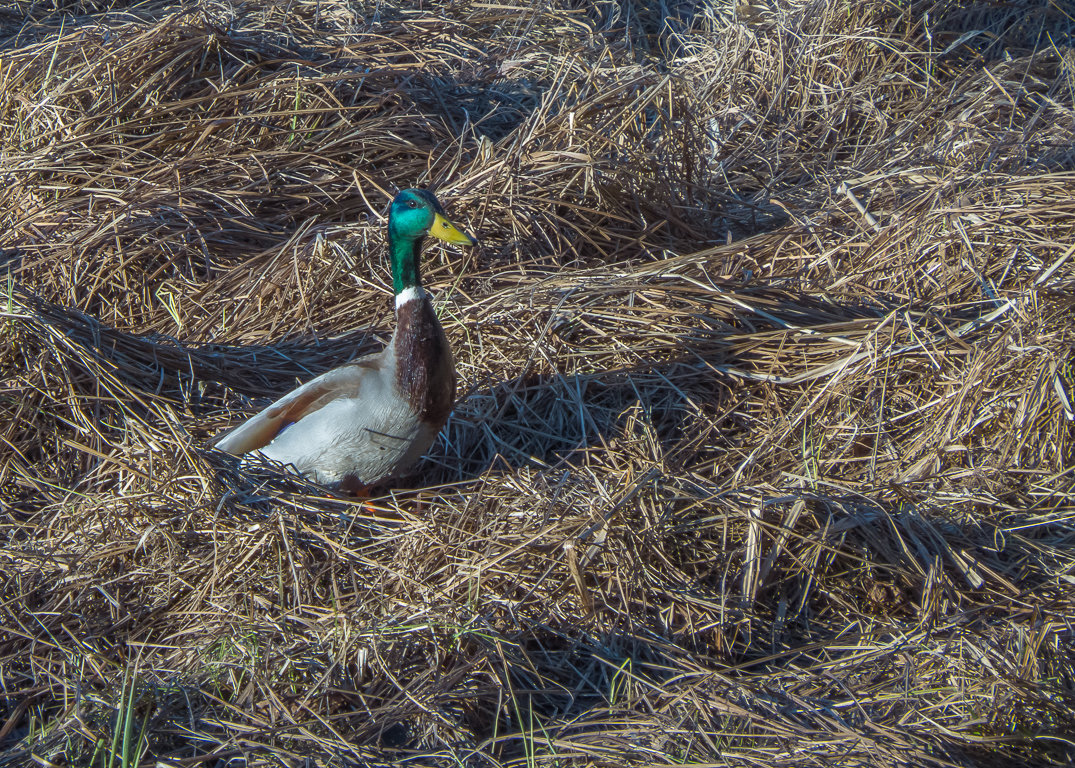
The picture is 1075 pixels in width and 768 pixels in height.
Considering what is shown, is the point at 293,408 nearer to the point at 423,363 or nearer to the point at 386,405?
the point at 386,405

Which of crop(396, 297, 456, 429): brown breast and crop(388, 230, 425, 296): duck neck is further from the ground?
crop(388, 230, 425, 296): duck neck

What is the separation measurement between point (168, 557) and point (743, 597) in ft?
5.47

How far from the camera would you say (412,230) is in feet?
10.5

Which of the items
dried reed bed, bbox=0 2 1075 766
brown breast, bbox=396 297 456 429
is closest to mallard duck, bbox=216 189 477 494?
brown breast, bbox=396 297 456 429

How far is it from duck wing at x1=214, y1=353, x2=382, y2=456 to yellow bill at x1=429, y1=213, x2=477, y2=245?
1.56 feet

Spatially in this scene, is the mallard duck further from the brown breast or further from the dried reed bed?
the dried reed bed

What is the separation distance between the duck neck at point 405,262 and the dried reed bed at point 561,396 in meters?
0.59

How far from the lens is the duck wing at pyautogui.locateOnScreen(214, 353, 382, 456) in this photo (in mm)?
3197

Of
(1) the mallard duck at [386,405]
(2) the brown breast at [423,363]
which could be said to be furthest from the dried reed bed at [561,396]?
(2) the brown breast at [423,363]

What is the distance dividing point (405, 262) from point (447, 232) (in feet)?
0.67

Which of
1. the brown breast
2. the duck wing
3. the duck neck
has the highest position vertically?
the duck neck

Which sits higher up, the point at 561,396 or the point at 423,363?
the point at 423,363

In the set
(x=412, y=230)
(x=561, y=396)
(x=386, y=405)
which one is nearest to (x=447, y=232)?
(x=412, y=230)

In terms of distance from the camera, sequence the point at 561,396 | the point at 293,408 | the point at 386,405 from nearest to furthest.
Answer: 1. the point at 386,405
2. the point at 293,408
3. the point at 561,396
